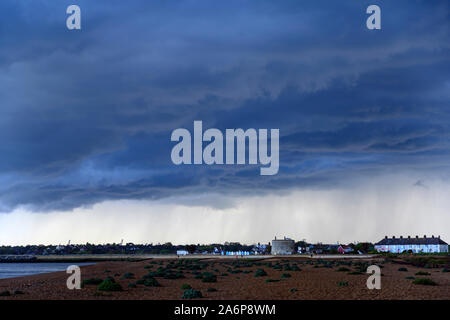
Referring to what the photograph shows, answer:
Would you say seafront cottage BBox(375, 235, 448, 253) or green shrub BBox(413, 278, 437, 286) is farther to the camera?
seafront cottage BBox(375, 235, 448, 253)

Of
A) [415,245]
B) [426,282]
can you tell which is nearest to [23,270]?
[426,282]

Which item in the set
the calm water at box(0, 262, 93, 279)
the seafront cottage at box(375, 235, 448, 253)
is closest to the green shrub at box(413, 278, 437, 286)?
the calm water at box(0, 262, 93, 279)

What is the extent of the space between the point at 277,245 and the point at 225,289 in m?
110

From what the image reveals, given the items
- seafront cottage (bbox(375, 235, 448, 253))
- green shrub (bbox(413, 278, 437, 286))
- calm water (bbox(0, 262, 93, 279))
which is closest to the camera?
green shrub (bbox(413, 278, 437, 286))

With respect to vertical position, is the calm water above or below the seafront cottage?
below

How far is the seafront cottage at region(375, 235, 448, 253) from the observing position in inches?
6216

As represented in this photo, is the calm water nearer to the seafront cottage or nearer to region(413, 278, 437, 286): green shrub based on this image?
region(413, 278, 437, 286): green shrub

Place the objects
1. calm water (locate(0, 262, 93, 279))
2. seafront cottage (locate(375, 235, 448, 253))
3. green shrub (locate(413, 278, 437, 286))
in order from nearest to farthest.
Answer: green shrub (locate(413, 278, 437, 286)) < calm water (locate(0, 262, 93, 279)) < seafront cottage (locate(375, 235, 448, 253))

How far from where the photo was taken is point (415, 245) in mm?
160625
